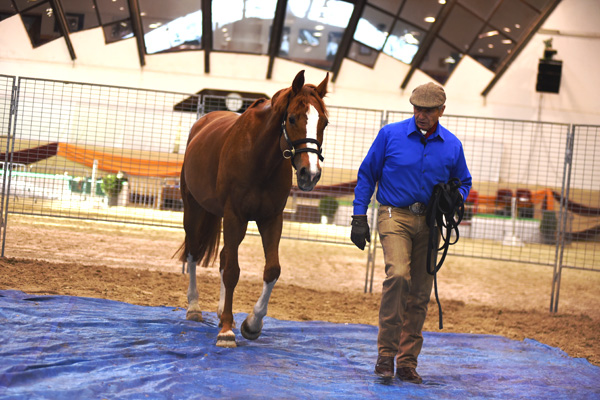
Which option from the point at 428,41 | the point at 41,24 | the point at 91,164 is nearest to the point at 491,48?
the point at 428,41

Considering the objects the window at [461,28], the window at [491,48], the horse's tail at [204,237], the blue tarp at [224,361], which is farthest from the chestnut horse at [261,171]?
the window at [491,48]

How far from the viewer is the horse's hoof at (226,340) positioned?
3516 millimetres

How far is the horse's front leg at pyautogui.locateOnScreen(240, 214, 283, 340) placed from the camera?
3613mm

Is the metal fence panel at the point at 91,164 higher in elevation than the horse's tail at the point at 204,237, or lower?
higher

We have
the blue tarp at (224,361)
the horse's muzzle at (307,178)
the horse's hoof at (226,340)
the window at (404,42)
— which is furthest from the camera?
the window at (404,42)

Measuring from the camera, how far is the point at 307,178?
3057mm

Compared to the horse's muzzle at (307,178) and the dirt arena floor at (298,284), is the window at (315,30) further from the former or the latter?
the horse's muzzle at (307,178)

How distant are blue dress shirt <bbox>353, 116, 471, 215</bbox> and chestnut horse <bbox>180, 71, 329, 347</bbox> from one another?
0.37 metres

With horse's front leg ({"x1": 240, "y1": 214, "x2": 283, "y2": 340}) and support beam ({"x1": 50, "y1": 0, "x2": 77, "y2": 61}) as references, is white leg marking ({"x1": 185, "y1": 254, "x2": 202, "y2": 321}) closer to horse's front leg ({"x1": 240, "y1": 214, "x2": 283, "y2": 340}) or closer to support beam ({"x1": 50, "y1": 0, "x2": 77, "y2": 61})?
horse's front leg ({"x1": 240, "y1": 214, "x2": 283, "y2": 340})

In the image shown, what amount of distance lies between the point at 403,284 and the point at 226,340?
119 cm

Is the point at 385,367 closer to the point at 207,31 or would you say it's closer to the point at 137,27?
the point at 207,31

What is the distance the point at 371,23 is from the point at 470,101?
4.25 m

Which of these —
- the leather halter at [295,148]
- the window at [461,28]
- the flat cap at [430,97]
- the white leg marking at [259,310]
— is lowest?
the white leg marking at [259,310]

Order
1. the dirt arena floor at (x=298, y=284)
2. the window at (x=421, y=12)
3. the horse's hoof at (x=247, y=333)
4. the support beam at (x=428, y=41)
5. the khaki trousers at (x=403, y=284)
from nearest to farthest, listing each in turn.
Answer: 1. the khaki trousers at (x=403, y=284)
2. the horse's hoof at (x=247, y=333)
3. the dirt arena floor at (x=298, y=284)
4. the support beam at (x=428, y=41)
5. the window at (x=421, y=12)
